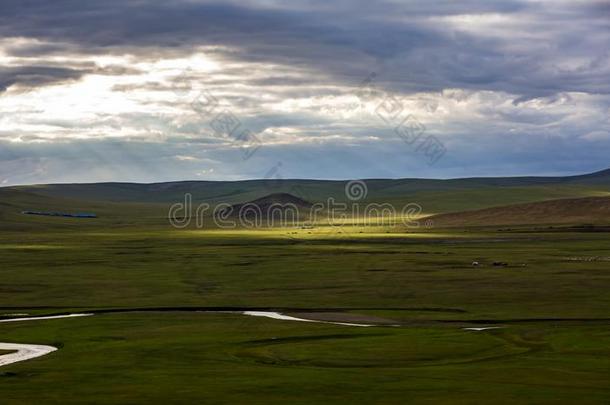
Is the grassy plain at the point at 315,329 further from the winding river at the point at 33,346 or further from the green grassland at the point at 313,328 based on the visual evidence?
the winding river at the point at 33,346

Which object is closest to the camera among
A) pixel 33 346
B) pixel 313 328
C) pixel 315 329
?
pixel 33 346

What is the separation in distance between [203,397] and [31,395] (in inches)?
293

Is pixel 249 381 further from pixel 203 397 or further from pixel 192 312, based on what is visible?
pixel 192 312

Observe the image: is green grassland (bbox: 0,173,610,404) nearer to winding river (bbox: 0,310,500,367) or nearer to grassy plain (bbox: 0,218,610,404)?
grassy plain (bbox: 0,218,610,404)

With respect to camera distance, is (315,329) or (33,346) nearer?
(33,346)

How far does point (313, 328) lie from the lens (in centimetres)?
6731

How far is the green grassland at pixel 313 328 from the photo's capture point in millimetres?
43656

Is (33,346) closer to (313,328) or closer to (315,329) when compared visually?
(315,329)

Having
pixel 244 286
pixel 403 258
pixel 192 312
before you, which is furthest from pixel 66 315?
pixel 403 258

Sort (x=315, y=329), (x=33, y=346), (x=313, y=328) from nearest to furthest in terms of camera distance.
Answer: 1. (x=33, y=346)
2. (x=315, y=329)
3. (x=313, y=328)

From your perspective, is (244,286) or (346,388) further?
(244,286)

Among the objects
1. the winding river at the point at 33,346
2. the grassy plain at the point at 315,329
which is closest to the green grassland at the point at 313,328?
the grassy plain at the point at 315,329

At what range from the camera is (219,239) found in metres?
190

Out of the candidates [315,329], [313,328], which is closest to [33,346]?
[315,329]
